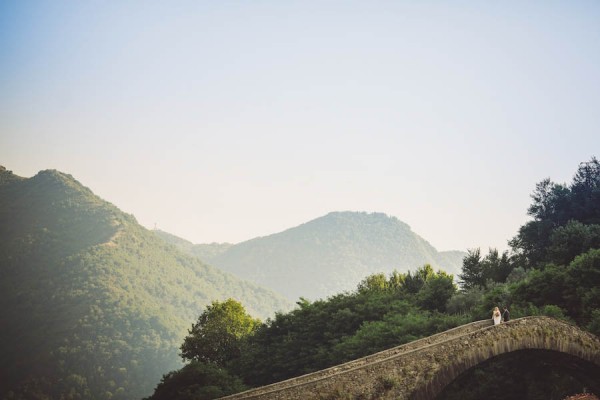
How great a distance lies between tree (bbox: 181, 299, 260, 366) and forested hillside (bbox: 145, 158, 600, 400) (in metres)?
0.15

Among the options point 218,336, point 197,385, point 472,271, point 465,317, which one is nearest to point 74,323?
point 218,336

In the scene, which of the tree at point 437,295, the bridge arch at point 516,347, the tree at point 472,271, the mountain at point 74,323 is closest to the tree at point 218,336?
the tree at point 437,295

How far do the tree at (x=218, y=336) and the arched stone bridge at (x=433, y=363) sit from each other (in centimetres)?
4763

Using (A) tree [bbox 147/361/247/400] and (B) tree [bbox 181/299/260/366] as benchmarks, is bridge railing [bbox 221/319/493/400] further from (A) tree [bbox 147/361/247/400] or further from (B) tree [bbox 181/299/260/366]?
(B) tree [bbox 181/299/260/366]

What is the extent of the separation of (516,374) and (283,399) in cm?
1874

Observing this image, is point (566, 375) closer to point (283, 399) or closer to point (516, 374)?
point (516, 374)

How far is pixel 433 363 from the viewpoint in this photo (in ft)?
52.9

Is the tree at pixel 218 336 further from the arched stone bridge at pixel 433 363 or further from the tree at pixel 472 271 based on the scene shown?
the arched stone bridge at pixel 433 363

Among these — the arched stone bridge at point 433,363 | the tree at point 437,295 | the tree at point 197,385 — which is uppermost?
the tree at point 437,295

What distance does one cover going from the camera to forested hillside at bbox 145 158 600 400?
88.7 ft

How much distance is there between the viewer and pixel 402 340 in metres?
32.1

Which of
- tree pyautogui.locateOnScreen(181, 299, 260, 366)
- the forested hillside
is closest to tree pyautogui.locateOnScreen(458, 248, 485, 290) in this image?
the forested hillside

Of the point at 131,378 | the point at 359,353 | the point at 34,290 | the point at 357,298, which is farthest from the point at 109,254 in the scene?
the point at 359,353

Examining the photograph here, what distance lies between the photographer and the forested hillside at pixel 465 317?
1064 inches
